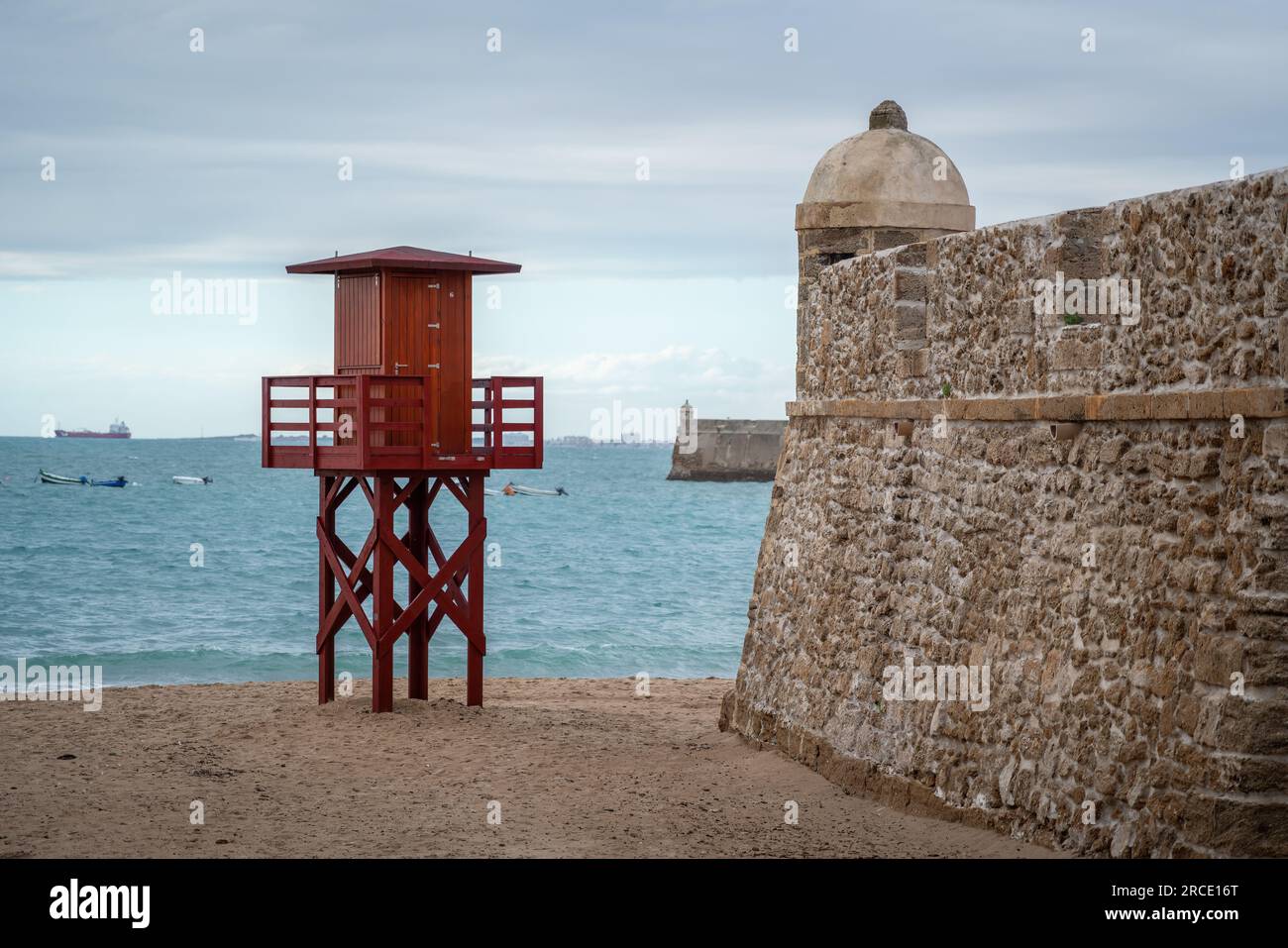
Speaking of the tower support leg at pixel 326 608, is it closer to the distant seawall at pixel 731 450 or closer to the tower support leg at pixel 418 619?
the tower support leg at pixel 418 619

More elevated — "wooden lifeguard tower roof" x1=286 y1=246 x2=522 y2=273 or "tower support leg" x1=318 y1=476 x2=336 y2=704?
"wooden lifeguard tower roof" x1=286 y1=246 x2=522 y2=273

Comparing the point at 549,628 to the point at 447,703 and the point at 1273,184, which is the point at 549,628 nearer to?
the point at 447,703

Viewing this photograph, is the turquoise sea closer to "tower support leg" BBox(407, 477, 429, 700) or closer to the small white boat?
the small white boat

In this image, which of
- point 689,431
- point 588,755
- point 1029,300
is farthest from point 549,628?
point 689,431

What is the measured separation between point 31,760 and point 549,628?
20.4 meters

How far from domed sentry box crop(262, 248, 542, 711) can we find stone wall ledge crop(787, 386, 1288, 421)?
13.7 feet

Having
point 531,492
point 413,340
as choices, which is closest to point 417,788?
point 413,340

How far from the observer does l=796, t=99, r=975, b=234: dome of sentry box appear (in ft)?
42.5

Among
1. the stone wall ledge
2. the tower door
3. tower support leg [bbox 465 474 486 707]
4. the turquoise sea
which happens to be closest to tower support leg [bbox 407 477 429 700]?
tower support leg [bbox 465 474 486 707]

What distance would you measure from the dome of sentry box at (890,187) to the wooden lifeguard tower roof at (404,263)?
3156 millimetres

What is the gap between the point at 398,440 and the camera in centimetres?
1425

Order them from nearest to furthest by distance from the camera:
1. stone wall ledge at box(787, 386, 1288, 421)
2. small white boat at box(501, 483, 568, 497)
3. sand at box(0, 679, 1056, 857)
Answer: stone wall ledge at box(787, 386, 1288, 421) → sand at box(0, 679, 1056, 857) → small white boat at box(501, 483, 568, 497)

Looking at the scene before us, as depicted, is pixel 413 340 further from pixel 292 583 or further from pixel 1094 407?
pixel 292 583

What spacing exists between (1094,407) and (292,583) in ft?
113
